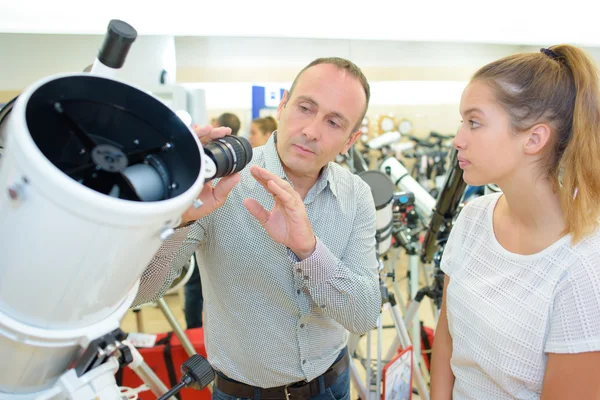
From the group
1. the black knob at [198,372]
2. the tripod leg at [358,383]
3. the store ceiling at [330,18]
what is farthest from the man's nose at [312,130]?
the store ceiling at [330,18]

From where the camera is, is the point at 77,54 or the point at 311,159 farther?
the point at 77,54

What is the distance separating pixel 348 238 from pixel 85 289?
791 millimetres

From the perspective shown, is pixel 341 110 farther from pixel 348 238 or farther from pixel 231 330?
pixel 231 330

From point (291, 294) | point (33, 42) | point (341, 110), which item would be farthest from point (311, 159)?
point (33, 42)

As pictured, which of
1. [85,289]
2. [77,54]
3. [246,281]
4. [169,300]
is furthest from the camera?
[169,300]

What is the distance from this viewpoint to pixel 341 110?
45.1 inches

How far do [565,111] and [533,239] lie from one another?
31 cm

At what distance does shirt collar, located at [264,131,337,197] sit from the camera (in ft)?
3.78

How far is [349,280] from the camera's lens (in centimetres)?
102

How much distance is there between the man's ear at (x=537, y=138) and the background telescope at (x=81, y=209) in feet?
2.43

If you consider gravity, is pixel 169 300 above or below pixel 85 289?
below

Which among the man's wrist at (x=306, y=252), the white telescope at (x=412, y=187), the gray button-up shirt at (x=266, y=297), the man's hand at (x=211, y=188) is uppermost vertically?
the man's hand at (x=211, y=188)

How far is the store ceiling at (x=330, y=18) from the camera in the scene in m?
2.24

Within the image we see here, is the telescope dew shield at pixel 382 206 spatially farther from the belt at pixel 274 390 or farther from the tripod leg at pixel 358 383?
the belt at pixel 274 390
